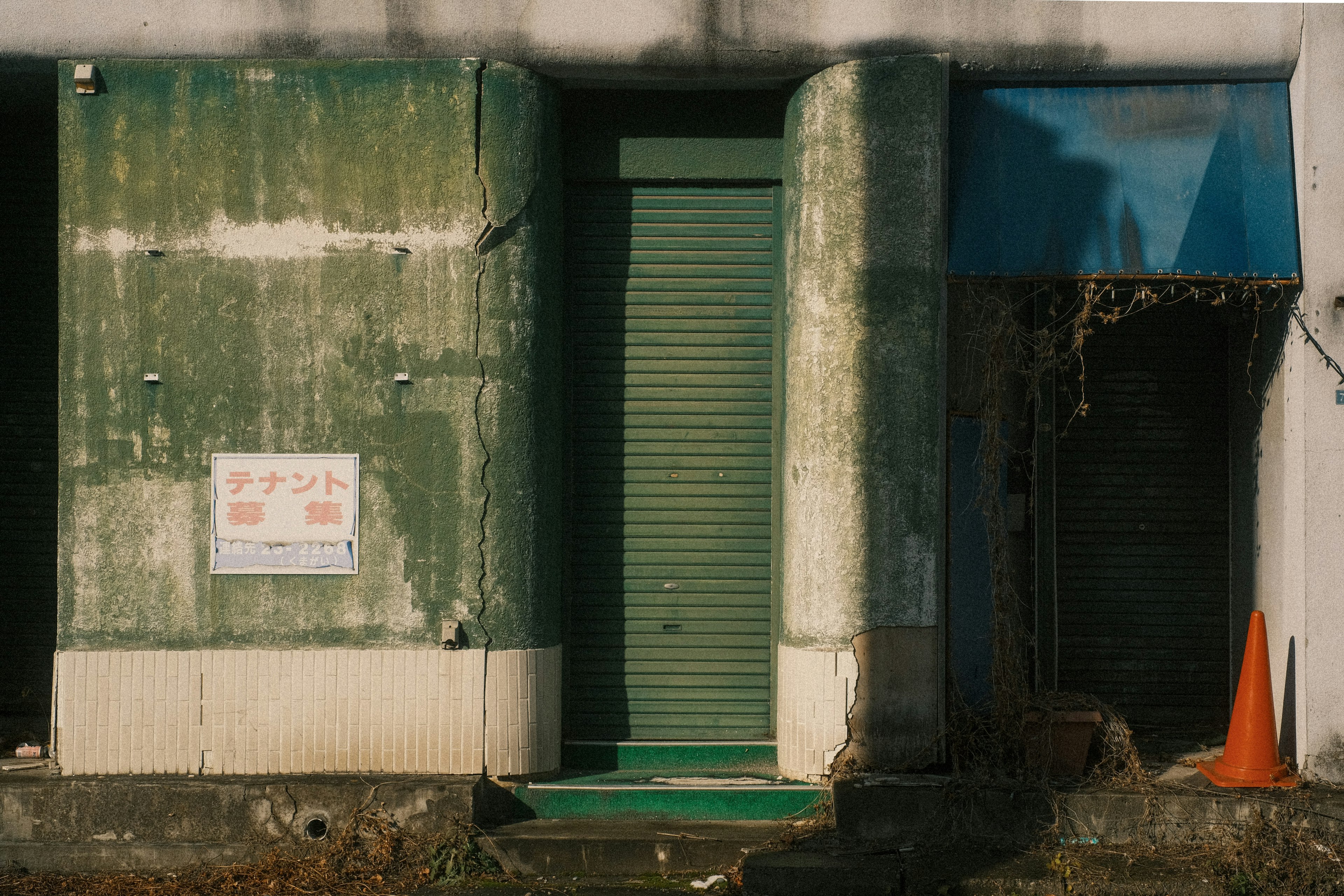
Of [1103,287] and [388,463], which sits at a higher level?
[1103,287]

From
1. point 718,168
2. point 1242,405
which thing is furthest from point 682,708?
point 1242,405

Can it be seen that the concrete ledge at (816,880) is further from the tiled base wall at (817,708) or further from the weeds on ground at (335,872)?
the weeds on ground at (335,872)

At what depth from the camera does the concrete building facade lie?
6.82m

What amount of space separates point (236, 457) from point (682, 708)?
3491 mm

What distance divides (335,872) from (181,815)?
3.66ft

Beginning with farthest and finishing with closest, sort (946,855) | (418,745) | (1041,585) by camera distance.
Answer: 1. (1041,585)
2. (418,745)
3. (946,855)

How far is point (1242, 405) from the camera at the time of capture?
7.76 m

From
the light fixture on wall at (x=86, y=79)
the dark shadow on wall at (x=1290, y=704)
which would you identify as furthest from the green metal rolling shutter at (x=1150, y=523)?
the light fixture on wall at (x=86, y=79)

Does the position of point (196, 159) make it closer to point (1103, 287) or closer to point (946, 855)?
point (1103, 287)

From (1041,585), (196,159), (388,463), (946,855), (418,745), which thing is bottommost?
(946,855)

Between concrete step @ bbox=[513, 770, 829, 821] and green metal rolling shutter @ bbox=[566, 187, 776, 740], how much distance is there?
0.63 metres

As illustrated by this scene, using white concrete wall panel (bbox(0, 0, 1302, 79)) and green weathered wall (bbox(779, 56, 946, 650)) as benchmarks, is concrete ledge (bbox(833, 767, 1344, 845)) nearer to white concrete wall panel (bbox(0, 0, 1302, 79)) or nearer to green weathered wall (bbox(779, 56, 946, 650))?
green weathered wall (bbox(779, 56, 946, 650))

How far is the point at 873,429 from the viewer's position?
6875 millimetres

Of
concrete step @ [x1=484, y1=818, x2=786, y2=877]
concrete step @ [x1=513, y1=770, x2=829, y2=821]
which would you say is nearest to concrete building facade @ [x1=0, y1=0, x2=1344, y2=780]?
concrete step @ [x1=513, y1=770, x2=829, y2=821]
